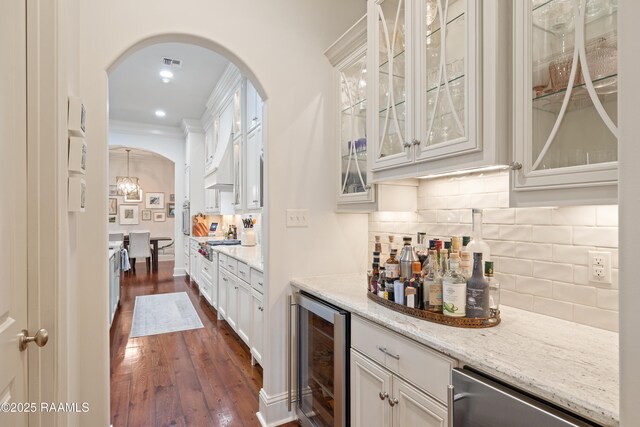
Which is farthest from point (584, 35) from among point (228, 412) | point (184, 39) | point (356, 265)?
point (228, 412)

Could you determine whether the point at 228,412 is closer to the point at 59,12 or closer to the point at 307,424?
the point at 307,424

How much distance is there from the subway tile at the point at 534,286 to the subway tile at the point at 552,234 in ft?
0.58

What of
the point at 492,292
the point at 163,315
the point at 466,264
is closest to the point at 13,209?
the point at 466,264

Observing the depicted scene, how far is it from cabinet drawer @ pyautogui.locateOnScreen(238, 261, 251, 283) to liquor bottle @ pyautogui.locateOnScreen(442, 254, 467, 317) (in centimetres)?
194

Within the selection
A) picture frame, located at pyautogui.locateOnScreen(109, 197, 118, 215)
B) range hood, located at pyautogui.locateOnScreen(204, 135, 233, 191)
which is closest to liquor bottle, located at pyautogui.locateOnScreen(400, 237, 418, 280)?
range hood, located at pyautogui.locateOnScreen(204, 135, 233, 191)

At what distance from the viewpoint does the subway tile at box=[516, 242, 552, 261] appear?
4.55 feet

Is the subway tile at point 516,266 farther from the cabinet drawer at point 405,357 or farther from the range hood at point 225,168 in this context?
the range hood at point 225,168

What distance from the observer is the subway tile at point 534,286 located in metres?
1.38

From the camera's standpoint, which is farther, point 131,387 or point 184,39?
point 131,387

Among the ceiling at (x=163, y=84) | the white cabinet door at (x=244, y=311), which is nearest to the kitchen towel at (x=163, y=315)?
the white cabinet door at (x=244, y=311)

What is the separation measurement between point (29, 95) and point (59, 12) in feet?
1.23

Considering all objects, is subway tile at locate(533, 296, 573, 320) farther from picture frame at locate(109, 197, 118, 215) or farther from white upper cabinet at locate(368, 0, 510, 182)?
picture frame at locate(109, 197, 118, 215)

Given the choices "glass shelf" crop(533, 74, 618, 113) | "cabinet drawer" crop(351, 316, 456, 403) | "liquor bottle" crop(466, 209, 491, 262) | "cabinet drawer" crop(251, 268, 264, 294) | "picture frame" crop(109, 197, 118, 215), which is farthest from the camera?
"picture frame" crop(109, 197, 118, 215)

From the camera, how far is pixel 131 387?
2551 millimetres
